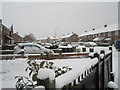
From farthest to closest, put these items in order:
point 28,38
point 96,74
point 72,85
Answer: point 28,38 → point 96,74 → point 72,85

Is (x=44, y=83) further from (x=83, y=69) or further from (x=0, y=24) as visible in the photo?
(x=0, y=24)

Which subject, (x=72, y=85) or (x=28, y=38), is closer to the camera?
(x=72, y=85)

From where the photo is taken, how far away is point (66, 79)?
1.87m

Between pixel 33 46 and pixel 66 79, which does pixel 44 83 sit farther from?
pixel 33 46

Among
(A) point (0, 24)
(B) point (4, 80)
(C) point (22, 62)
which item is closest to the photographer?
(B) point (4, 80)

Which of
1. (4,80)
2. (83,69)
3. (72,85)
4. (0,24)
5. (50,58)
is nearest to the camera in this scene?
(72,85)

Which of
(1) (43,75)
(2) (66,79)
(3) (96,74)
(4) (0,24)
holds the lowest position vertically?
(3) (96,74)

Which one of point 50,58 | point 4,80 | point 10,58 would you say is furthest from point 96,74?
point 10,58

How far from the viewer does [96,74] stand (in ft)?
11.7

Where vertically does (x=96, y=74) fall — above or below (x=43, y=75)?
below

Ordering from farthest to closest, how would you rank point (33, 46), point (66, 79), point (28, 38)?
point (28, 38) → point (33, 46) → point (66, 79)

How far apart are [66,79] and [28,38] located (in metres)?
78.7

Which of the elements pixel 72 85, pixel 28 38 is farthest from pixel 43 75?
pixel 28 38

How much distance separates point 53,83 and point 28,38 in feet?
259
